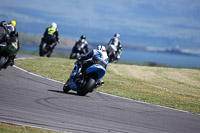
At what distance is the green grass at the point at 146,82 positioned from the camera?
15448 mm

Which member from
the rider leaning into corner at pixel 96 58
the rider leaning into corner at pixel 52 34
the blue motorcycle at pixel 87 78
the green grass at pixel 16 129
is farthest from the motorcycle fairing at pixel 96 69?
the rider leaning into corner at pixel 52 34

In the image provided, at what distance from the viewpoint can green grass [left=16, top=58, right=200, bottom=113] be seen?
608 inches

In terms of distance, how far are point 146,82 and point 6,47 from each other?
807 centimetres

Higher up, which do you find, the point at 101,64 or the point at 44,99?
the point at 101,64

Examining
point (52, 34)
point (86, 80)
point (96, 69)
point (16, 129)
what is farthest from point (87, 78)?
point (52, 34)

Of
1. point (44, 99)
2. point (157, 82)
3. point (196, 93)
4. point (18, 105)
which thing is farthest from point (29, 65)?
point (18, 105)

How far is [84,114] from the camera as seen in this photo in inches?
388

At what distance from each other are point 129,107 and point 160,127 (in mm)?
2497

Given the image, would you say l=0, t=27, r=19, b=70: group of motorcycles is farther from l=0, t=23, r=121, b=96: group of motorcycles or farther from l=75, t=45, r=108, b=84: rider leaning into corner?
l=75, t=45, r=108, b=84: rider leaning into corner

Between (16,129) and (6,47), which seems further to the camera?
(6,47)

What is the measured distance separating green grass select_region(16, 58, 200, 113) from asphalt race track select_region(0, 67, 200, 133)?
227 cm

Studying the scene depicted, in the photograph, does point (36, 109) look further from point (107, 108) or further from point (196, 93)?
point (196, 93)

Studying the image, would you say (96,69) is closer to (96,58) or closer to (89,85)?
(96,58)

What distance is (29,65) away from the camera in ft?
68.6
